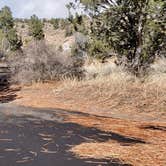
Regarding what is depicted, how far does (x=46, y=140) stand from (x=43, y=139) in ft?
0.46

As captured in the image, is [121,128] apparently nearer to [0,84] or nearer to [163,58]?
[163,58]

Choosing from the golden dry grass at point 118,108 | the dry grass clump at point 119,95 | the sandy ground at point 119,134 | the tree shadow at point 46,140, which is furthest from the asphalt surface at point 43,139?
the dry grass clump at point 119,95

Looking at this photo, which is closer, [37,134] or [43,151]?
[43,151]

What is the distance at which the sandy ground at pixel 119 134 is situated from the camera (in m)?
8.52

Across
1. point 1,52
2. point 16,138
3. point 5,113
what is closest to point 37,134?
point 16,138

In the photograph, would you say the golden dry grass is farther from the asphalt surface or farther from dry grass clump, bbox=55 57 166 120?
the asphalt surface

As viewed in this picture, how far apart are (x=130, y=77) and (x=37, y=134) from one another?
1189 centimetres

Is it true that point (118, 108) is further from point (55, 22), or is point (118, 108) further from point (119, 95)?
point (55, 22)

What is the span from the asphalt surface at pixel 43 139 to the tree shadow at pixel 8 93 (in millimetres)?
8339

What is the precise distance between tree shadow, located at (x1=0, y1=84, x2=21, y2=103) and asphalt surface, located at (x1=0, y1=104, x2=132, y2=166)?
27.4ft

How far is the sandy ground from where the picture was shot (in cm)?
852

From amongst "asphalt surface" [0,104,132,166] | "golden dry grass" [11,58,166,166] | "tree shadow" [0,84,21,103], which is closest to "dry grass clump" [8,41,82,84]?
"tree shadow" [0,84,21,103]

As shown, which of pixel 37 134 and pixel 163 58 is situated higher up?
pixel 163 58

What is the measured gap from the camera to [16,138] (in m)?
10.3
